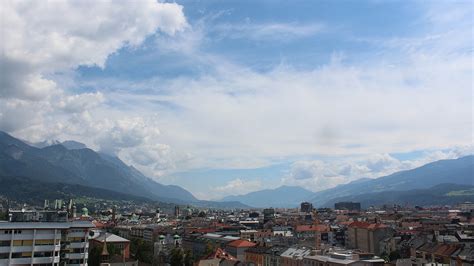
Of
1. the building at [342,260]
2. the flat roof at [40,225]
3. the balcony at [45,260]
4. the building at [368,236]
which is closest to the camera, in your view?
the flat roof at [40,225]

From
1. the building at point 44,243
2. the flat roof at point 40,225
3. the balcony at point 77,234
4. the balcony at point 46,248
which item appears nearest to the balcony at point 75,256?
the building at point 44,243

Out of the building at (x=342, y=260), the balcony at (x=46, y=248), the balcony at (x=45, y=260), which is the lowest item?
the building at (x=342, y=260)

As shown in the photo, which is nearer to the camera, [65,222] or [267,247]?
[65,222]

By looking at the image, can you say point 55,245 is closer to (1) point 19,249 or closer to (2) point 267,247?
(1) point 19,249

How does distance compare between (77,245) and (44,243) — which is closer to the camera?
(44,243)

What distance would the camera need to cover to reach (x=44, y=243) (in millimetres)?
71375

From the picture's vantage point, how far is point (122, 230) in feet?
607

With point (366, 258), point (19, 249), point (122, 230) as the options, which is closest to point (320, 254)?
point (366, 258)

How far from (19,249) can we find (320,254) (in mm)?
51942

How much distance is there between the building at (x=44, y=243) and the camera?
68.2m

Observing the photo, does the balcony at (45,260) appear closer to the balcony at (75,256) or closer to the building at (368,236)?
the balcony at (75,256)

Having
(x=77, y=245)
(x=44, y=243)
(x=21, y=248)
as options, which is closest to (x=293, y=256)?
(x=77, y=245)

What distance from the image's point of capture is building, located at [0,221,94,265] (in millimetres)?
68188

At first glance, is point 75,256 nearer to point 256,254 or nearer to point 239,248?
point 256,254
